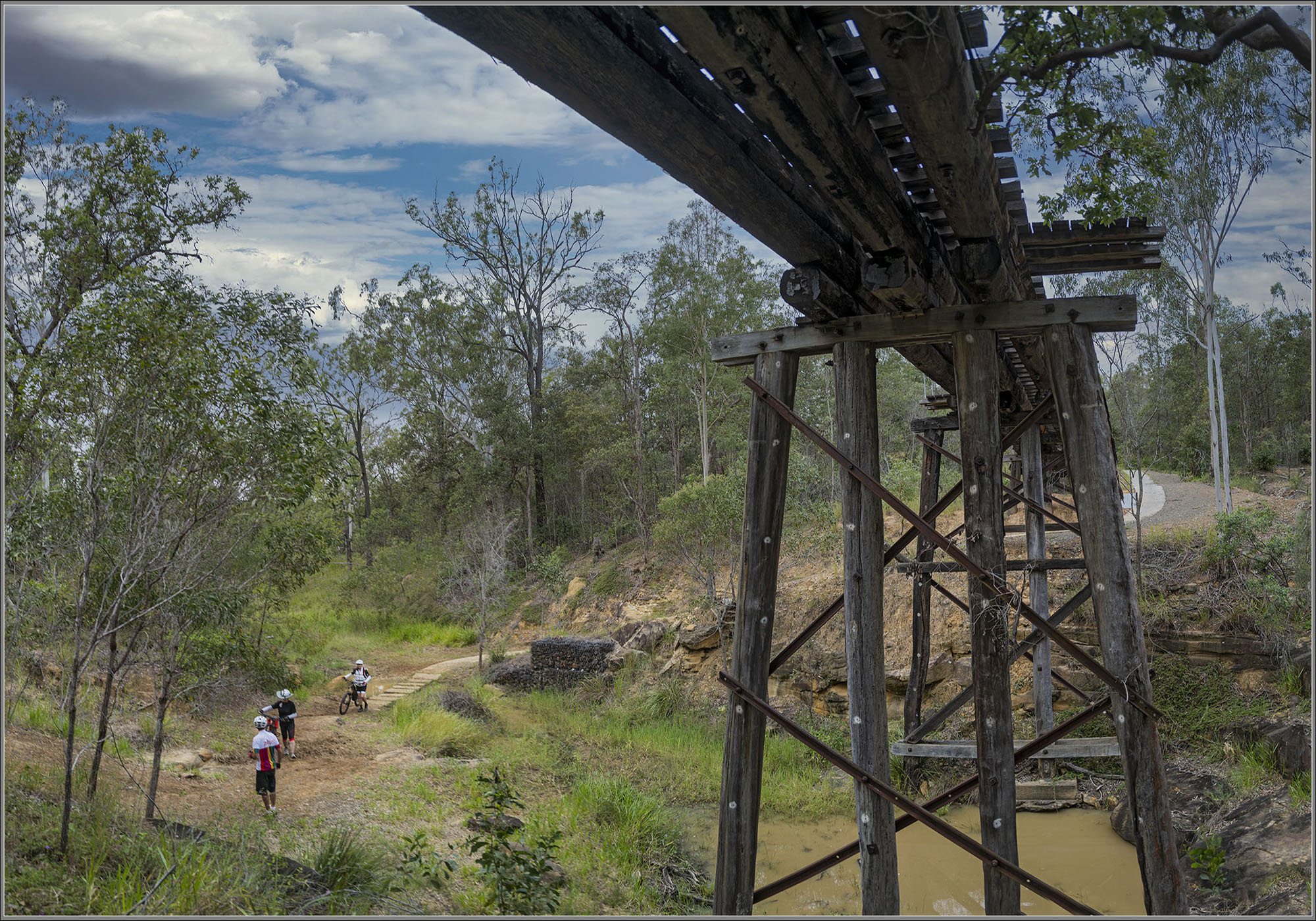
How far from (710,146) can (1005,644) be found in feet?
10.2

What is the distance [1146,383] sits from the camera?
1106 inches

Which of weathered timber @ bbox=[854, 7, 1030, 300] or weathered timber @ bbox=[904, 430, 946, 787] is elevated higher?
weathered timber @ bbox=[854, 7, 1030, 300]

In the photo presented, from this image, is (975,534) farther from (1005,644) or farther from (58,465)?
(58,465)

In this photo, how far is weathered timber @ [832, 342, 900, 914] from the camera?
4.32 metres

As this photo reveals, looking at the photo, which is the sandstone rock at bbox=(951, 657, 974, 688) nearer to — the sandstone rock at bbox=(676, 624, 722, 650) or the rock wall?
the sandstone rock at bbox=(676, 624, 722, 650)

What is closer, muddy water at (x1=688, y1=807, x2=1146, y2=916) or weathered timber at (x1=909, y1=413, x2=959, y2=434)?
muddy water at (x1=688, y1=807, x2=1146, y2=916)

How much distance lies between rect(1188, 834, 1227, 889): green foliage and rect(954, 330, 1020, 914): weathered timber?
3788mm

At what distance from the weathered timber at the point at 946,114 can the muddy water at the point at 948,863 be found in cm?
576

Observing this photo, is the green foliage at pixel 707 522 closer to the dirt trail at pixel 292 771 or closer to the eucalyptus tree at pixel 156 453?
the dirt trail at pixel 292 771

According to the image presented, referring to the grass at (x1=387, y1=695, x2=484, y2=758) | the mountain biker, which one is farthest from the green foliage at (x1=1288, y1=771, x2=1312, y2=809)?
the mountain biker

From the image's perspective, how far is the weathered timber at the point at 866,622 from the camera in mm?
4324

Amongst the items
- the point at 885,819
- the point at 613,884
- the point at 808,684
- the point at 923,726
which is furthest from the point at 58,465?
the point at 808,684

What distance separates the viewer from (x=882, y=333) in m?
4.78

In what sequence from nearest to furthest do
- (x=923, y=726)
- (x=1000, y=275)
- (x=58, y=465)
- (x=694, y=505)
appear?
(x=1000, y=275) < (x=58, y=465) < (x=923, y=726) < (x=694, y=505)
